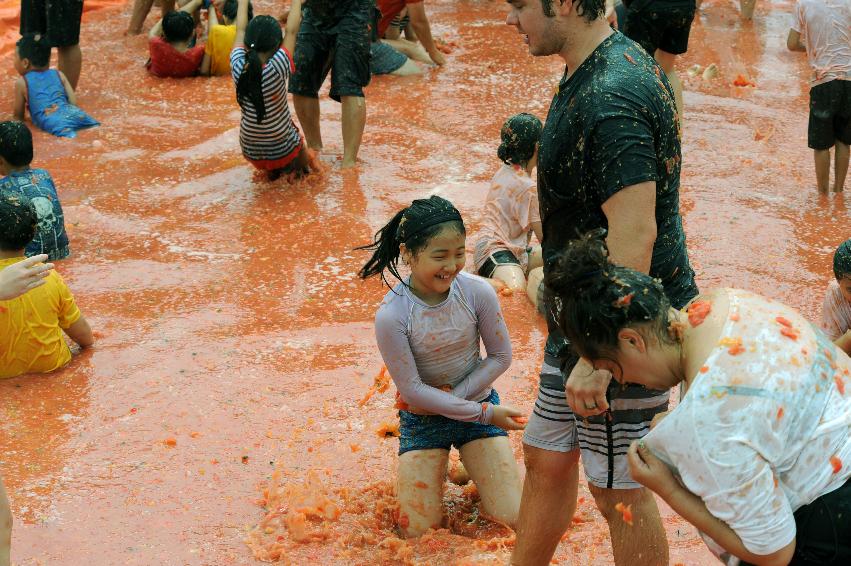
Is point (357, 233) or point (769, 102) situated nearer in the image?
point (357, 233)

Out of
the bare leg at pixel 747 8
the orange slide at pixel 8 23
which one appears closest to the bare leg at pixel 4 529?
the orange slide at pixel 8 23

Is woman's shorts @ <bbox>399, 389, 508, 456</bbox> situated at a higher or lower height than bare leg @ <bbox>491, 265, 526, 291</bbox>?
higher

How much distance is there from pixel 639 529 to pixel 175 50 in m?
8.06

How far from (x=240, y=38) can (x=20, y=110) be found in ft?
8.48

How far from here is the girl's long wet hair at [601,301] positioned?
2.43 meters

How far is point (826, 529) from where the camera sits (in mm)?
2301

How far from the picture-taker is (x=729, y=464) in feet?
7.14

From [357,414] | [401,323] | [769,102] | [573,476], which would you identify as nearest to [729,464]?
[573,476]

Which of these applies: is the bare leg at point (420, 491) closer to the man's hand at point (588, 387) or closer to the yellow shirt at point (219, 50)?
the man's hand at point (588, 387)

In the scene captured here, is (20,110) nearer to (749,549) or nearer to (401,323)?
(401,323)

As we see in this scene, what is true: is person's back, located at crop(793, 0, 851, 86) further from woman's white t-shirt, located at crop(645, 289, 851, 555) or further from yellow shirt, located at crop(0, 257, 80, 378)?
woman's white t-shirt, located at crop(645, 289, 851, 555)

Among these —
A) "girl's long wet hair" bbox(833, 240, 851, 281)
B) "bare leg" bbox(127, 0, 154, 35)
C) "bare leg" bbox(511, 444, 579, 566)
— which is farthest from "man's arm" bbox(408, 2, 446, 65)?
"bare leg" bbox(511, 444, 579, 566)

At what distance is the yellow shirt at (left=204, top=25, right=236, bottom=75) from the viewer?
10.0m

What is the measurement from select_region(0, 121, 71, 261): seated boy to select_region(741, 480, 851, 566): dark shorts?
500 cm
